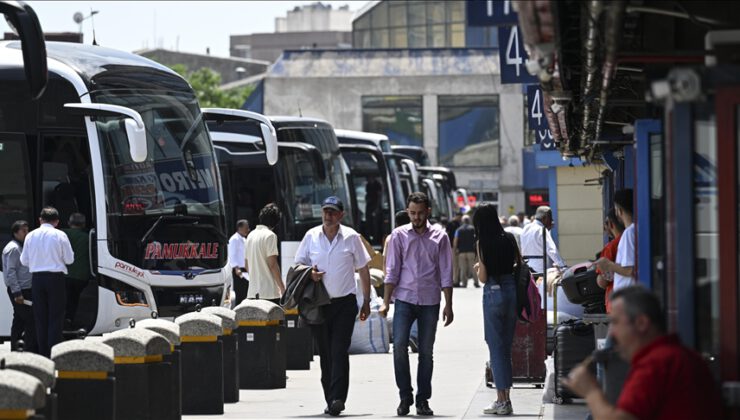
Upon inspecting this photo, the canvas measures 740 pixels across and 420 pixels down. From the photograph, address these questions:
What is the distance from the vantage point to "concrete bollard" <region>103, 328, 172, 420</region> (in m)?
11.4

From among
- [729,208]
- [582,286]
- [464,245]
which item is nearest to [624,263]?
[582,286]

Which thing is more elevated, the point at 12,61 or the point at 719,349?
the point at 12,61

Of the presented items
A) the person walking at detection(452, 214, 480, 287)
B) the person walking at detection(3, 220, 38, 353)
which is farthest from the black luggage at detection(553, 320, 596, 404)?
the person walking at detection(452, 214, 480, 287)

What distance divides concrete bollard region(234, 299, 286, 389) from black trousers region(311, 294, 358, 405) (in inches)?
97.3

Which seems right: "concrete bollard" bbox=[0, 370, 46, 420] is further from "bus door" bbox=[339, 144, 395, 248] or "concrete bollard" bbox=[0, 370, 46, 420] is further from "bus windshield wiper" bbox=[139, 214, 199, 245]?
"bus door" bbox=[339, 144, 395, 248]

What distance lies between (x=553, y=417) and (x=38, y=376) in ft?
15.3

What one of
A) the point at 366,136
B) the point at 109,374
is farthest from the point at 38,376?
the point at 366,136

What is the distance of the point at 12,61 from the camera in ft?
59.1

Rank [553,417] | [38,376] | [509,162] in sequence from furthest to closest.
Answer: [509,162] < [553,417] < [38,376]

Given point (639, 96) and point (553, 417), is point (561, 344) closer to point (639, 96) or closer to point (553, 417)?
point (553, 417)

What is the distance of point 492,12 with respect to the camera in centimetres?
969

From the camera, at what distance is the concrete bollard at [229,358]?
14453 mm

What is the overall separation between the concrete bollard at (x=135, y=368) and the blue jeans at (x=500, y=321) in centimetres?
285

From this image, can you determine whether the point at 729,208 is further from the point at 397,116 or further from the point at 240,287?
the point at 397,116
